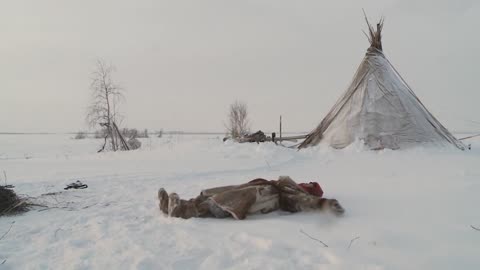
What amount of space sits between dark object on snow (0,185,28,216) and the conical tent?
7.08 m

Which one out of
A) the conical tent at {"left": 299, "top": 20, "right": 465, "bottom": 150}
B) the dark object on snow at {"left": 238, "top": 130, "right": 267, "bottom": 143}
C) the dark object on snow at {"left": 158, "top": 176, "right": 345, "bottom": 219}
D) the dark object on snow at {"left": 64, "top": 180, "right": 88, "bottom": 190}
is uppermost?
the conical tent at {"left": 299, "top": 20, "right": 465, "bottom": 150}

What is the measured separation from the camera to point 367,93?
951cm

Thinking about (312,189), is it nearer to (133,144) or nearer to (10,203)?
(10,203)

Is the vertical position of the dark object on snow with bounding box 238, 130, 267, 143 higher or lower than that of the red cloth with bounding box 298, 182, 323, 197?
higher

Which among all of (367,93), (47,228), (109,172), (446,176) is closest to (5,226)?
(47,228)

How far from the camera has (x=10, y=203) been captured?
390 centimetres

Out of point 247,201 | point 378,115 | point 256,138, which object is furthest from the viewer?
point 256,138

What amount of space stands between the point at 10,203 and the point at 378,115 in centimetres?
801

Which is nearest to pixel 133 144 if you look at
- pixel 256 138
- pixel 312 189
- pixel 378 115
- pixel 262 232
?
pixel 256 138

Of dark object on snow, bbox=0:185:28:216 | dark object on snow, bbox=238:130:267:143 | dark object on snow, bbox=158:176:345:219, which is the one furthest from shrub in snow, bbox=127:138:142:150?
dark object on snow, bbox=158:176:345:219

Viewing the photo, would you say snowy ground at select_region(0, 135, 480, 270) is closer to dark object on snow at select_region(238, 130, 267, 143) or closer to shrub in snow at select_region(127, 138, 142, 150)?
dark object on snow at select_region(238, 130, 267, 143)

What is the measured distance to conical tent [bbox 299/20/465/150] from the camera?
342 inches

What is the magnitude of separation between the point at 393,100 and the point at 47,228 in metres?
8.48

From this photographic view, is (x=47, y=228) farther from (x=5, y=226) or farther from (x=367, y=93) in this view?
(x=367, y=93)
